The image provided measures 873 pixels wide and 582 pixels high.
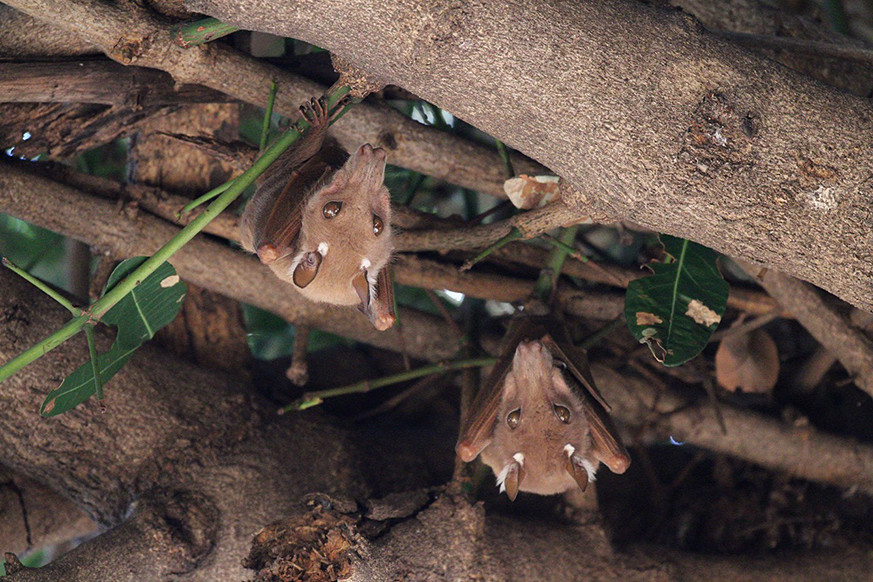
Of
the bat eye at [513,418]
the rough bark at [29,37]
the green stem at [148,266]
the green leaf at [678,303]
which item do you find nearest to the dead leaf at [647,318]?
the green leaf at [678,303]

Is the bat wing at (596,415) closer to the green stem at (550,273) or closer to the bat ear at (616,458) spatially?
the bat ear at (616,458)

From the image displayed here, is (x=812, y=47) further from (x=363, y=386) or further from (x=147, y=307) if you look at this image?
(x=147, y=307)

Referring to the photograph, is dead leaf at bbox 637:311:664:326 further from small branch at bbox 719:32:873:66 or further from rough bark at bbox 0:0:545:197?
small branch at bbox 719:32:873:66

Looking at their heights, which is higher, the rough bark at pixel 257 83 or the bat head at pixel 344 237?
the rough bark at pixel 257 83

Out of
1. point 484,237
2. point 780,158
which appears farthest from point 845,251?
point 484,237

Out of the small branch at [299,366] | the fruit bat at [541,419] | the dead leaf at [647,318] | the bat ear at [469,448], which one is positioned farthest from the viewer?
the small branch at [299,366]

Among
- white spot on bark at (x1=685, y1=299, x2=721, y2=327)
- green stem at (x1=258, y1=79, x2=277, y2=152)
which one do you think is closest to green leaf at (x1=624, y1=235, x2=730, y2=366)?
white spot on bark at (x1=685, y1=299, x2=721, y2=327)
